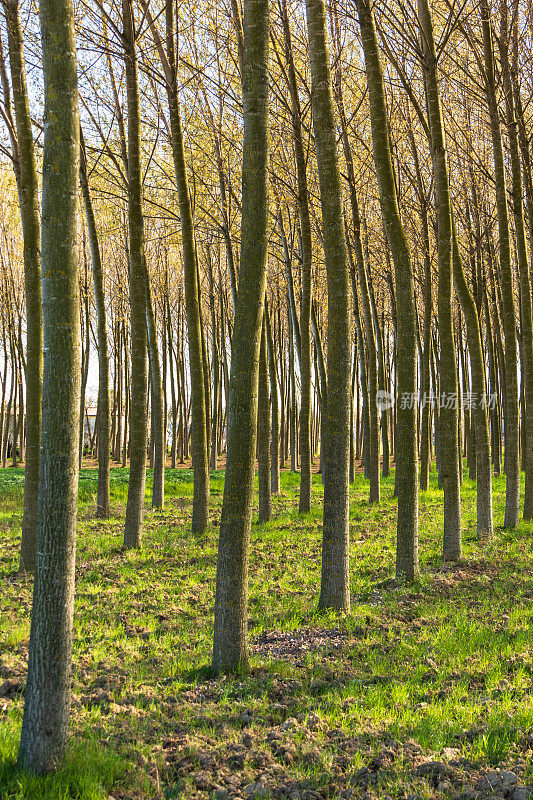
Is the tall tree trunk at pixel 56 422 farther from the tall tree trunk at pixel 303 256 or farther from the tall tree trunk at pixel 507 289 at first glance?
the tall tree trunk at pixel 507 289

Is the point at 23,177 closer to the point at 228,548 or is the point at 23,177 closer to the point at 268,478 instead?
the point at 228,548

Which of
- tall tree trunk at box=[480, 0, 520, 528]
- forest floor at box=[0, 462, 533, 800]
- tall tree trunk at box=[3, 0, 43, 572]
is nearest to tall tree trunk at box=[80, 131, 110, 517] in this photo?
forest floor at box=[0, 462, 533, 800]

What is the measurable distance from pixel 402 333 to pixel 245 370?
3264 millimetres

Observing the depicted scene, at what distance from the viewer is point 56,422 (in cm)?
298

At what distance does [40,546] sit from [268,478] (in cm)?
810

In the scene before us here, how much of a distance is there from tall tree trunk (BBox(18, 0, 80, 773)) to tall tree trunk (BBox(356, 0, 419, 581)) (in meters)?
4.64

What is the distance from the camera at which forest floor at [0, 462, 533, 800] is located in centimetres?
296

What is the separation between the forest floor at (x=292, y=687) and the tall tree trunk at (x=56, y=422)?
0.31 metres

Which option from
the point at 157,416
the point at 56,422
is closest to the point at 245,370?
the point at 56,422

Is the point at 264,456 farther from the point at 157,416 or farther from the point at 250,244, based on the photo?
the point at 250,244

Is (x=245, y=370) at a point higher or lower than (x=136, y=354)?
lower

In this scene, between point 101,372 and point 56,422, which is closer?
point 56,422

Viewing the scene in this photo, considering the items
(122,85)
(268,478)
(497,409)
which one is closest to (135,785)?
(268,478)

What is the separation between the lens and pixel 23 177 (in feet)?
21.9
